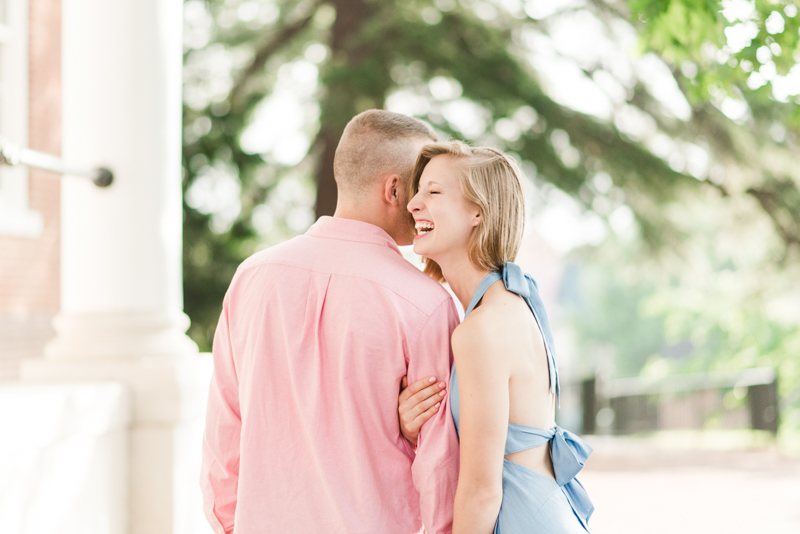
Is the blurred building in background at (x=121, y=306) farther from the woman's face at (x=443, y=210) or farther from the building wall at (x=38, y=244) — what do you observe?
the building wall at (x=38, y=244)

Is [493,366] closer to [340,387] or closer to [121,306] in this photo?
[340,387]

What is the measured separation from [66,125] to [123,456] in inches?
65.3

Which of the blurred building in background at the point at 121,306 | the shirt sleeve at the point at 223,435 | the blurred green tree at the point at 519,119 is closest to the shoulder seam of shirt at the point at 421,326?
the shirt sleeve at the point at 223,435

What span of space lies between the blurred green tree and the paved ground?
290 centimetres

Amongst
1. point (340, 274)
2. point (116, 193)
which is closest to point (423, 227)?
point (340, 274)

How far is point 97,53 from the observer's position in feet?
11.7

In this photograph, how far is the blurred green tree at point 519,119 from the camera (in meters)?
8.79

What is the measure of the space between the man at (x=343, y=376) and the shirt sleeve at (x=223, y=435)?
0.49ft

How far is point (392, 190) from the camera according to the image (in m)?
2.47

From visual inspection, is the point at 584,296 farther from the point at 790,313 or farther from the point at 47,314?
the point at 47,314

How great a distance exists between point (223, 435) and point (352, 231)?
33.9 inches

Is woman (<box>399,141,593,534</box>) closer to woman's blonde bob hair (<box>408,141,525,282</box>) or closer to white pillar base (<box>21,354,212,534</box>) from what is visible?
woman's blonde bob hair (<box>408,141,525,282</box>)

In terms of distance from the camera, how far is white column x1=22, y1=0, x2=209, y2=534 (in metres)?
3.49

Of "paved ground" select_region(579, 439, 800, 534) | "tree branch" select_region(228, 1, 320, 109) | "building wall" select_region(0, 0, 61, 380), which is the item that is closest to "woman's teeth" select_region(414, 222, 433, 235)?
"paved ground" select_region(579, 439, 800, 534)
